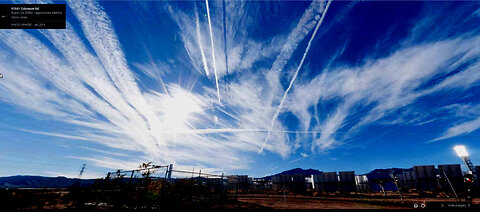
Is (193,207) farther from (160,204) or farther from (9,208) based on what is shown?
(9,208)

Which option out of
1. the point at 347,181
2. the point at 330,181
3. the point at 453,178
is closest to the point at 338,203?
the point at 347,181

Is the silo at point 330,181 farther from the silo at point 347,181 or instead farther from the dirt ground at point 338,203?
the dirt ground at point 338,203

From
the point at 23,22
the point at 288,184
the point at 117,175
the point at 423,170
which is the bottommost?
the point at 288,184

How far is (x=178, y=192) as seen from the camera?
36.8 ft

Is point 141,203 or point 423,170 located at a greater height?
point 141,203

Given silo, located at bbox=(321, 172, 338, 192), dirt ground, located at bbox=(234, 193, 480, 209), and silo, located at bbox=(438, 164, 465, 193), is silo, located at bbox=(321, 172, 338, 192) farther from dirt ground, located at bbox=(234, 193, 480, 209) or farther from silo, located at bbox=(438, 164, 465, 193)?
dirt ground, located at bbox=(234, 193, 480, 209)

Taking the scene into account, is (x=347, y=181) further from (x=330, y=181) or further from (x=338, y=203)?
(x=338, y=203)

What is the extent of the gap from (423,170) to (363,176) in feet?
31.5

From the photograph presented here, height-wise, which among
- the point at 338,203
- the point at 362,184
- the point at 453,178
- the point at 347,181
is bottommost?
the point at 362,184

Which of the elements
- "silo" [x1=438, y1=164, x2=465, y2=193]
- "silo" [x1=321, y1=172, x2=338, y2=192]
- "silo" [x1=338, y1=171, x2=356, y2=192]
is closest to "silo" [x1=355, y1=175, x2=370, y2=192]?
"silo" [x1=338, y1=171, x2=356, y2=192]

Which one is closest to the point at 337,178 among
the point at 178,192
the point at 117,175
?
the point at 178,192

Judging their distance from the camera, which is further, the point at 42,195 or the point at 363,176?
the point at 363,176

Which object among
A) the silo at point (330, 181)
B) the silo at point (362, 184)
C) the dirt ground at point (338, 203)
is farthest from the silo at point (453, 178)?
the silo at point (330, 181)

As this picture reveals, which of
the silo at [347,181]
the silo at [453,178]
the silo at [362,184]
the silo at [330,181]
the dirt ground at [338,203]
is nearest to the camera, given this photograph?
the dirt ground at [338,203]
